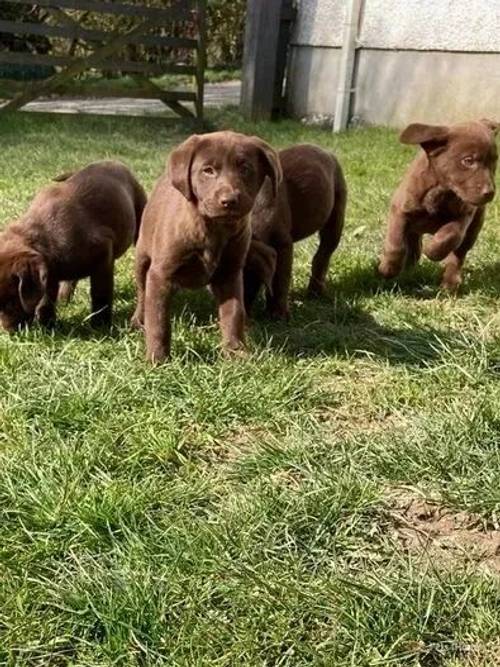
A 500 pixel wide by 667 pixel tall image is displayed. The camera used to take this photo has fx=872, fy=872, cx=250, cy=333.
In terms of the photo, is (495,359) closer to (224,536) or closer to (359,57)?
(224,536)

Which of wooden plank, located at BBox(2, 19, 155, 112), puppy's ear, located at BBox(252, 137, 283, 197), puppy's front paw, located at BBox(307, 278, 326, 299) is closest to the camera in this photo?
puppy's ear, located at BBox(252, 137, 283, 197)

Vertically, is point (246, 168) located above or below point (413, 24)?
below

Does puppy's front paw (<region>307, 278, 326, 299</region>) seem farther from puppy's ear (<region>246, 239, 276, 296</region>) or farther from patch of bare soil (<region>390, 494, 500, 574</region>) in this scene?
patch of bare soil (<region>390, 494, 500, 574</region>)

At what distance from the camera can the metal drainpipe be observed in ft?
41.9

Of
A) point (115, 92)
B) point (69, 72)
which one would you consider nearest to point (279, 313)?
point (69, 72)

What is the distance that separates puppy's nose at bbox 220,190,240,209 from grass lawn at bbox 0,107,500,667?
694 millimetres

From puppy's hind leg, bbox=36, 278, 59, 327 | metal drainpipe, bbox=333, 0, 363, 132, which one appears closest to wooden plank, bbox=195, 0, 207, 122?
metal drainpipe, bbox=333, 0, 363, 132

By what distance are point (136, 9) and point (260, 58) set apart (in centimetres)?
214

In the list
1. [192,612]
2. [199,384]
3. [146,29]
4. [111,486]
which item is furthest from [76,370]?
[146,29]

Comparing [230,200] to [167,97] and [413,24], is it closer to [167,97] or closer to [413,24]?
[413,24]

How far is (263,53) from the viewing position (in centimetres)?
1422

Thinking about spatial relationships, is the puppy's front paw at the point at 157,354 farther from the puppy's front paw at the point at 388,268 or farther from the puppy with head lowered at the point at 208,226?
the puppy's front paw at the point at 388,268

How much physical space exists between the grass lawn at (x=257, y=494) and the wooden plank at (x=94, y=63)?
1028cm

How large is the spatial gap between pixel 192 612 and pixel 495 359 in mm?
2201
